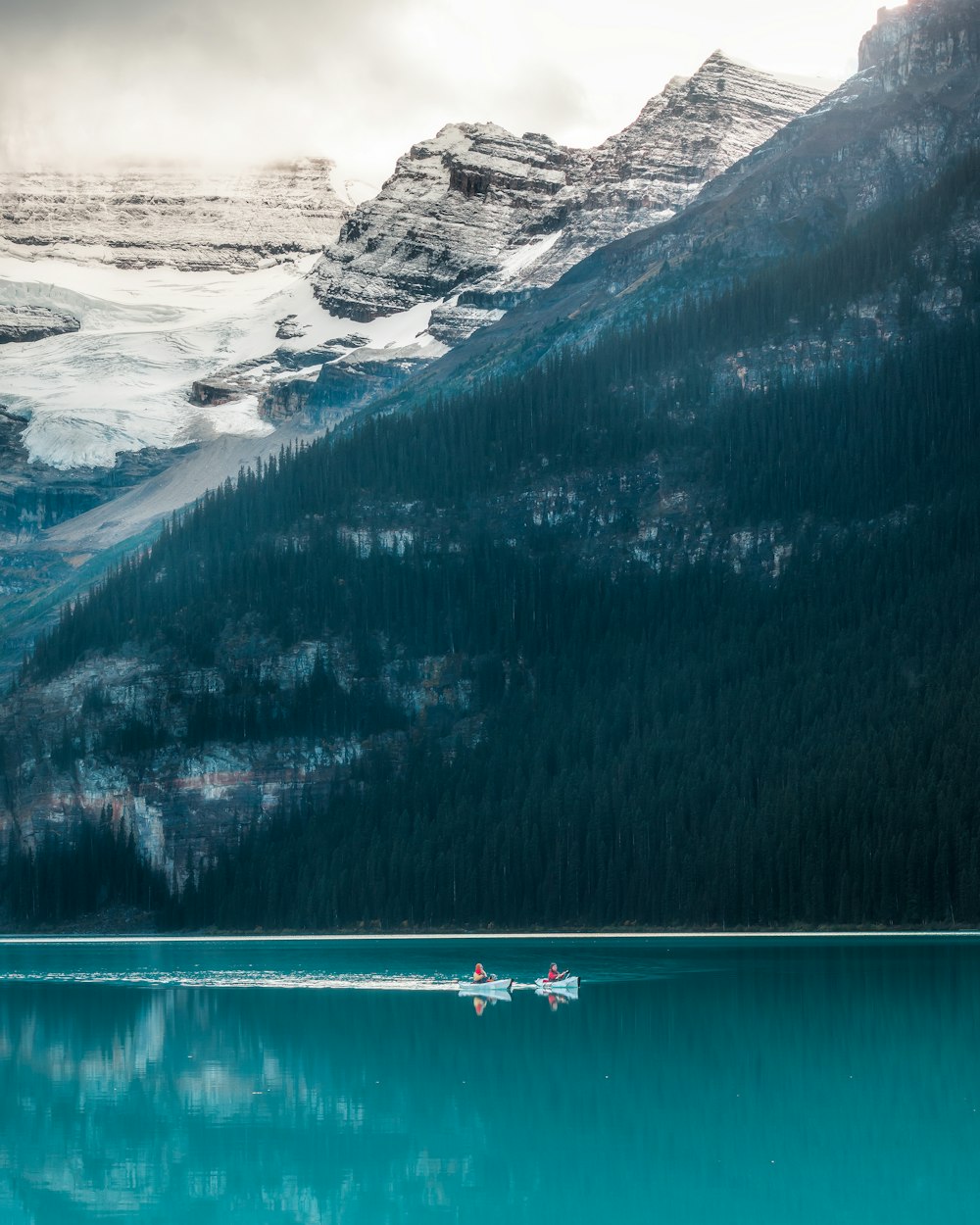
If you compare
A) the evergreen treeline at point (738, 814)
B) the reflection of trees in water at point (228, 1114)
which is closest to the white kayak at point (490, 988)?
the reflection of trees in water at point (228, 1114)

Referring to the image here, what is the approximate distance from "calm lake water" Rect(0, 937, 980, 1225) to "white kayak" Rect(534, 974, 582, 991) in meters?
1.14

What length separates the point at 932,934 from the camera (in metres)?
Answer: 139

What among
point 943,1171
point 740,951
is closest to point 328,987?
point 740,951

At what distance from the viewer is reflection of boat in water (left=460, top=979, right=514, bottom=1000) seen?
353ft

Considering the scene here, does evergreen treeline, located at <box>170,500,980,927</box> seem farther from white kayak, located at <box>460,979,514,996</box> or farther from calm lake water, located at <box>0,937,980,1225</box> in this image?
white kayak, located at <box>460,979,514,996</box>

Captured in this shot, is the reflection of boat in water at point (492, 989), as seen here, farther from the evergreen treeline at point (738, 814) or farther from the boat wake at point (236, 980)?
the evergreen treeline at point (738, 814)

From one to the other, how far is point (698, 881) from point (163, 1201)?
357ft

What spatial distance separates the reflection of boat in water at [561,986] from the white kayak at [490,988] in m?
1.88

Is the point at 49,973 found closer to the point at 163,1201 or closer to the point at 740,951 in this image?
the point at 740,951

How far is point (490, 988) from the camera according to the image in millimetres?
108000

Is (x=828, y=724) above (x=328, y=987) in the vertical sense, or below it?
above

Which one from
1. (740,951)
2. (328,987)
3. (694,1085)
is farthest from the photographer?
(740,951)

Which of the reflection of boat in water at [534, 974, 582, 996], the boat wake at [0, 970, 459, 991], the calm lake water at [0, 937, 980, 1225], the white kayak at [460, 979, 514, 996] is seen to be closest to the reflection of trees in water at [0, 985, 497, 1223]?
the calm lake water at [0, 937, 980, 1225]

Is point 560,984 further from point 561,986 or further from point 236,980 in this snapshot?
point 236,980
